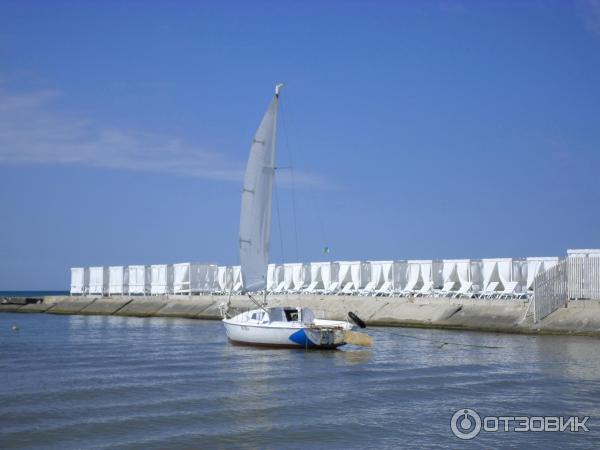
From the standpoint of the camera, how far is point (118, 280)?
8094cm

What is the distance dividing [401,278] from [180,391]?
34.5 meters

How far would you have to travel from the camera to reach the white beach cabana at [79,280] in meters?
85.6

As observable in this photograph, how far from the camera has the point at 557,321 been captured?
3819 centimetres

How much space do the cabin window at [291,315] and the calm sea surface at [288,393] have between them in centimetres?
Result: 172

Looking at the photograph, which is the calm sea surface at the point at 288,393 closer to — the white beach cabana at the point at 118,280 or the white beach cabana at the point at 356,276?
the white beach cabana at the point at 356,276

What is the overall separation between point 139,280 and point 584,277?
49.5 metres

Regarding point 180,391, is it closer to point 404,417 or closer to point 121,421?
point 121,421

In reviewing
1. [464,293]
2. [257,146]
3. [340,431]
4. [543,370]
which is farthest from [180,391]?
[464,293]

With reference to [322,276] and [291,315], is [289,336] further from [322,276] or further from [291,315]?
[322,276]

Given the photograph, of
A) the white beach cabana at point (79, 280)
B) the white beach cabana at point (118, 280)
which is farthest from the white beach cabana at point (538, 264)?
the white beach cabana at point (79, 280)

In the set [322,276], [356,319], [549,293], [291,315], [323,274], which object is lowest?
[356,319]

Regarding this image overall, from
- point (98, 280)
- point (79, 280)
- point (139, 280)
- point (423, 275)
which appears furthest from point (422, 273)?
point (79, 280)

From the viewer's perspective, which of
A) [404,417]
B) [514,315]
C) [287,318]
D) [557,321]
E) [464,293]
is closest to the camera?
[404,417]

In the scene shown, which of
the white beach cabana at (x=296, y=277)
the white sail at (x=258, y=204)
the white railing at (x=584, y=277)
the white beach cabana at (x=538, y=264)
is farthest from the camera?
the white beach cabana at (x=296, y=277)
